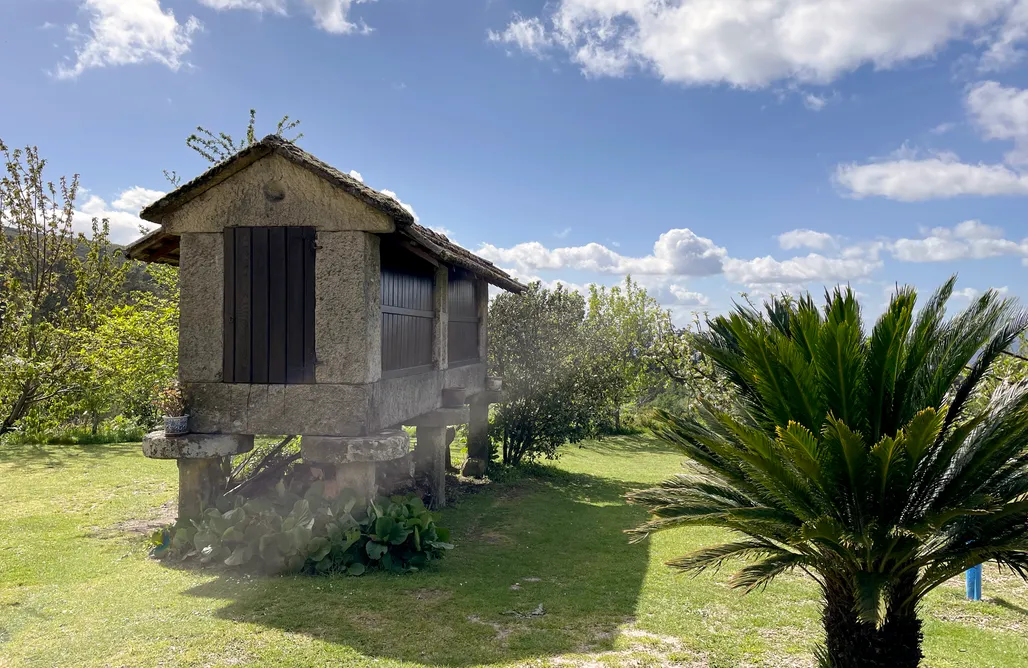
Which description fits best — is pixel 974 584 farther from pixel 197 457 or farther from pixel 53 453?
pixel 53 453

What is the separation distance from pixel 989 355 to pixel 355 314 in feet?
18.9

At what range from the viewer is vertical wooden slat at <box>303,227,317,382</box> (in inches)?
299

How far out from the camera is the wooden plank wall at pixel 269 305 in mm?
Answer: 7613

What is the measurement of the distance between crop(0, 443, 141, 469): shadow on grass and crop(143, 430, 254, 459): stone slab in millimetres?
7234

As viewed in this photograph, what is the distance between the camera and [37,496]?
1059 cm

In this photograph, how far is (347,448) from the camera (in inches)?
288

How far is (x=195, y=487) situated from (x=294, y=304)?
2.49 m

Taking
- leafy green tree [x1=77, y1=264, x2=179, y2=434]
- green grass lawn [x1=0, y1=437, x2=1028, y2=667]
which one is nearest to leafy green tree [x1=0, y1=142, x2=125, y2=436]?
leafy green tree [x1=77, y1=264, x2=179, y2=434]

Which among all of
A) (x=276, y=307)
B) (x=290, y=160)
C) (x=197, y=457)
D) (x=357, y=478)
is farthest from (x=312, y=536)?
(x=290, y=160)

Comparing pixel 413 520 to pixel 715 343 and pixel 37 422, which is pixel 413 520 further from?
pixel 37 422

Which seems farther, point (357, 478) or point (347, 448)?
point (357, 478)

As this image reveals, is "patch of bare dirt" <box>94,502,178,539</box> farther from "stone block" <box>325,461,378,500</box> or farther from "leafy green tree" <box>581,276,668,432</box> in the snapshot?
"leafy green tree" <box>581,276,668,432</box>

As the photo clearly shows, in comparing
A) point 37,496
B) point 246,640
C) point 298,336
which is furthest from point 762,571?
point 37,496

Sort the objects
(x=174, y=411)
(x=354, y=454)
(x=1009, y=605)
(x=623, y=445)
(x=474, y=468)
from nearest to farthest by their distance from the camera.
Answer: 1. (x=1009, y=605)
2. (x=354, y=454)
3. (x=174, y=411)
4. (x=474, y=468)
5. (x=623, y=445)
